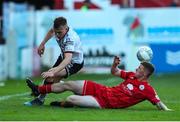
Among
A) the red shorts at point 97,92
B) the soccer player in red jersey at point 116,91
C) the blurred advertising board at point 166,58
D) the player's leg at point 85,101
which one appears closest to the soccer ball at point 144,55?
the soccer player in red jersey at point 116,91

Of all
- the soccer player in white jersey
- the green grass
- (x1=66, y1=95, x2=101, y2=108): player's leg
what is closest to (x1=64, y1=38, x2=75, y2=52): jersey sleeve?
the soccer player in white jersey

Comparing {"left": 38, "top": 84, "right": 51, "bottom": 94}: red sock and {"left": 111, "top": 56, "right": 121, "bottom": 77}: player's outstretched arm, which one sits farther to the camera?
{"left": 38, "top": 84, "right": 51, "bottom": 94}: red sock

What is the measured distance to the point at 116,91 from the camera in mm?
13156

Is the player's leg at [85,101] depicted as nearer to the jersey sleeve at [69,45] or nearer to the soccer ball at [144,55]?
the jersey sleeve at [69,45]

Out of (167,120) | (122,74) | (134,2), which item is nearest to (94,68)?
(134,2)

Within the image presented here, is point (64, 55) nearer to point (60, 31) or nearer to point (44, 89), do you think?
point (60, 31)

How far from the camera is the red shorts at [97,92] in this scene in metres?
13.2

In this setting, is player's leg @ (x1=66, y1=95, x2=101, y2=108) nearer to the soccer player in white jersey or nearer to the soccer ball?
the soccer player in white jersey

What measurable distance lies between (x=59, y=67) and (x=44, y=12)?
47.2 ft

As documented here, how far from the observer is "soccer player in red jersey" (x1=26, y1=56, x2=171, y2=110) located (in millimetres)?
13062

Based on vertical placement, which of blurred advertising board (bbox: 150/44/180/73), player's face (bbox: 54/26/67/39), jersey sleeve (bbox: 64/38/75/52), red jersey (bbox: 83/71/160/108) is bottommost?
blurred advertising board (bbox: 150/44/180/73)

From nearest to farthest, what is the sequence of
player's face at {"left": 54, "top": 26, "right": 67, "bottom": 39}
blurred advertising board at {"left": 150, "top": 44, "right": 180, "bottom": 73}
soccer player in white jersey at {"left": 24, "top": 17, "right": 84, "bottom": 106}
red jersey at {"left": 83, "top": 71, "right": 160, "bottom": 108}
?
red jersey at {"left": 83, "top": 71, "right": 160, "bottom": 108} < soccer player in white jersey at {"left": 24, "top": 17, "right": 84, "bottom": 106} < player's face at {"left": 54, "top": 26, "right": 67, "bottom": 39} < blurred advertising board at {"left": 150, "top": 44, "right": 180, "bottom": 73}

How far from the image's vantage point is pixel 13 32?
85.0 ft

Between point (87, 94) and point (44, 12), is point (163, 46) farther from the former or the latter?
point (87, 94)
